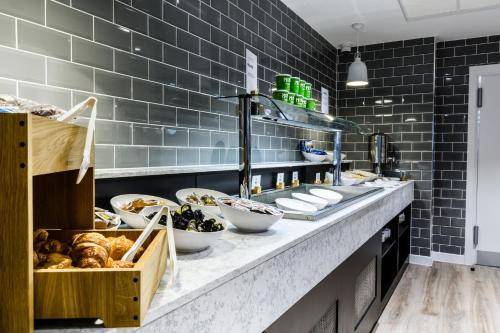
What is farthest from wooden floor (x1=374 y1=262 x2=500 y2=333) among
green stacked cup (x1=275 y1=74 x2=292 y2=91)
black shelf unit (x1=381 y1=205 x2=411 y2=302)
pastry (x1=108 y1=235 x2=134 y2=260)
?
pastry (x1=108 y1=235 x2=134 y2=260)

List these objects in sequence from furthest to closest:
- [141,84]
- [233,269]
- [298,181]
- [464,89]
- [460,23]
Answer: [464,89] → [460,23] → [298,181] → [141,84] → [233,269]

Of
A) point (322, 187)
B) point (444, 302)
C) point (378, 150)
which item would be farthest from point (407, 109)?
point (322, 187)

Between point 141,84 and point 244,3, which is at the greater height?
point 244,3

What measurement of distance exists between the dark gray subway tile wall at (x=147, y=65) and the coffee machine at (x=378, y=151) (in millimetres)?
1680

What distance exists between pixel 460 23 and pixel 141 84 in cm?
335

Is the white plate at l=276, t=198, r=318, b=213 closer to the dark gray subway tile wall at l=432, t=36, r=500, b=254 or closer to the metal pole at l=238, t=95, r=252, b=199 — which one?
the metal pole at l=238, t=95, r=252, b=199

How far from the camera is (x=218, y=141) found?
2426mm

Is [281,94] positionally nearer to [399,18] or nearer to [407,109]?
[399,18]

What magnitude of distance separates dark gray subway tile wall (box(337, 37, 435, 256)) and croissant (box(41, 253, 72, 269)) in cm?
418

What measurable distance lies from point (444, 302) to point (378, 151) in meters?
1.64

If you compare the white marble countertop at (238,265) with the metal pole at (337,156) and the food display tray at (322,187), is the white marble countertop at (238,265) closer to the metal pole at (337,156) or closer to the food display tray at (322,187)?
the food display tray at (322,187)

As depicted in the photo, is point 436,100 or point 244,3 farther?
point 436,100

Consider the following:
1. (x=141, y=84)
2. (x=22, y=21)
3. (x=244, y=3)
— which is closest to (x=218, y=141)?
(x=141, y=84)

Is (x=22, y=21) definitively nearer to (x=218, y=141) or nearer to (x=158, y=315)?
(x=158, y=315)
